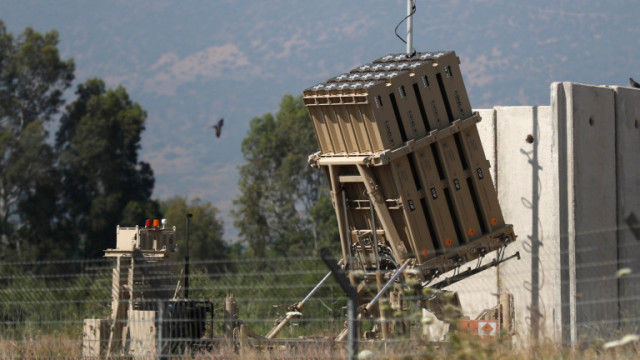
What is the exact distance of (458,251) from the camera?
1470cm

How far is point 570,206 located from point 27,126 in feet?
199

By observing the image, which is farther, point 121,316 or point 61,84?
point 61,84

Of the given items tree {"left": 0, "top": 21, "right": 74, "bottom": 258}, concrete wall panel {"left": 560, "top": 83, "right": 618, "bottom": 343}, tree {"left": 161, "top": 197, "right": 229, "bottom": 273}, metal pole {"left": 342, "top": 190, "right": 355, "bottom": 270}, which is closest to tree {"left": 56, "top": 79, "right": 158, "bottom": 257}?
tree {"left": 0, "top": 21, "right": 74, "bottom": 258}

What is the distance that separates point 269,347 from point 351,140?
299 cm

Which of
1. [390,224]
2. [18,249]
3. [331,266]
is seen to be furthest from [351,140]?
[18,249]

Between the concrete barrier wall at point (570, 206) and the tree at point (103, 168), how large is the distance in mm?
52047

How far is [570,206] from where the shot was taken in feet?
46.0

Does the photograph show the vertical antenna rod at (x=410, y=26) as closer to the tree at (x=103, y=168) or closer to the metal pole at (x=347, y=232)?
the metal pole at (x=347, y=232)

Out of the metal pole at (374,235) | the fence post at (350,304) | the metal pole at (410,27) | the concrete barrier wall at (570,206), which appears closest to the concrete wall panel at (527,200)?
the concrete barrier wall at (570,206)

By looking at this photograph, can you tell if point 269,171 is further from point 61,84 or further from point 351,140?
point 351,140

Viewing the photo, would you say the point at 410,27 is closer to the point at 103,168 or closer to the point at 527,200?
the point at 527,200

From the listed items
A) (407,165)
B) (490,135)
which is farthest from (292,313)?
(490,135)

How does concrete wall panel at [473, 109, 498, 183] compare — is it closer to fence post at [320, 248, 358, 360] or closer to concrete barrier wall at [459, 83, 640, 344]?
concrete barrier wall at [459, 83, 640, 344]

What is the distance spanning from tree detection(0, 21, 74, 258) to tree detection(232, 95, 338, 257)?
12.5 metres
